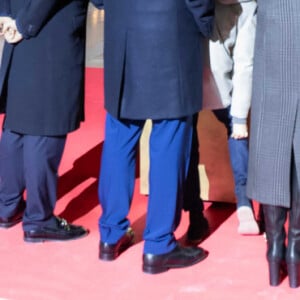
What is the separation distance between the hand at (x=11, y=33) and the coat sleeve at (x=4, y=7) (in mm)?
57

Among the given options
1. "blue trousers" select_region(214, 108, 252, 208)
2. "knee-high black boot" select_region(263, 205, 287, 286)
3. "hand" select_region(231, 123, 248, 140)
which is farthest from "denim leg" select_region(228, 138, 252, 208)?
"knee-high black boot" select_region(263, 205, 287, 286)

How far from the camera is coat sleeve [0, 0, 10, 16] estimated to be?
2.81m

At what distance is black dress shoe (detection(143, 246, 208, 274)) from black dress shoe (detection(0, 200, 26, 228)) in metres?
0.70

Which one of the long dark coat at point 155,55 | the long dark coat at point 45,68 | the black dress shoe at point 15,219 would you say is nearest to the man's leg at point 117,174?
the long dark coat at point 155,55

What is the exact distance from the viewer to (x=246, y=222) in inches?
119

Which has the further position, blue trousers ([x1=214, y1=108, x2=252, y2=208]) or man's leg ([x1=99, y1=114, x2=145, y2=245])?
blue trousers ([x1=214, y1=108, x2=252, y2=208])

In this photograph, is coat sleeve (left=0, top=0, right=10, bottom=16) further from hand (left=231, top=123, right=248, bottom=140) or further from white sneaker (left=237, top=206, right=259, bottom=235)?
white sneaker (left=237, top=206, right=259, bottom=235)

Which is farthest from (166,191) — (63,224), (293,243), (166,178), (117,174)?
(63,224)

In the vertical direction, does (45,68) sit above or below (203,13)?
below

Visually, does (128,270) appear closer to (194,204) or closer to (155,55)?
(194,204)

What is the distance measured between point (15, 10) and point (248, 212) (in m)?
1.25

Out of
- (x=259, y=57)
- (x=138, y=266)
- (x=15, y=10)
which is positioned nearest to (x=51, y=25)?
(x=15, y=10)

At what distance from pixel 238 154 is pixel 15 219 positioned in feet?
3.30

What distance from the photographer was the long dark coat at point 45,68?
2.72 meters
